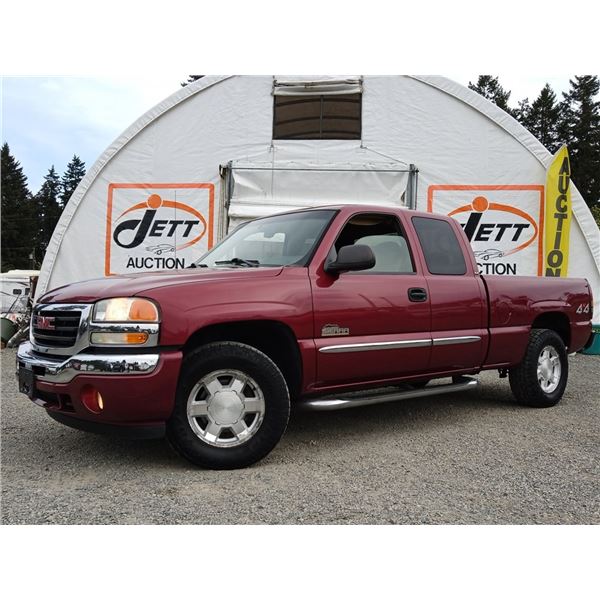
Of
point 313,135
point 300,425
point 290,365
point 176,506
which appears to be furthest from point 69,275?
point 176,506

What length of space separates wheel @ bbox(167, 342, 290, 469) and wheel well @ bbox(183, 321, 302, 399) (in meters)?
0.16

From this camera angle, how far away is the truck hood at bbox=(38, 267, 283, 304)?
344cm

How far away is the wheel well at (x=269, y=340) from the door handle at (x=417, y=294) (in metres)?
1.16

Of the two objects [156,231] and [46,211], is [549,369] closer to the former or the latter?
[156,231]

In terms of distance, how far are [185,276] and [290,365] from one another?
3.14 feet

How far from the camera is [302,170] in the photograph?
1057 centimetres

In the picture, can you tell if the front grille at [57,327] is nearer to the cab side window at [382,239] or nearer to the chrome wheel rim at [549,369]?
the cab side window at [382,239]

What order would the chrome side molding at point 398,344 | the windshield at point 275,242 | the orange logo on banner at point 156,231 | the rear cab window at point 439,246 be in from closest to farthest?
1. the chrome side molding at point 398,344
2. the windshield at point 275,242
3. the rear cab window at point 439,246
4. the orange logo on banner at point 156,231

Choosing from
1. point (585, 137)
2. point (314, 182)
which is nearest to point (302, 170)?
point (314, 182)

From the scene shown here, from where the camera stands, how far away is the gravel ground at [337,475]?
294cm

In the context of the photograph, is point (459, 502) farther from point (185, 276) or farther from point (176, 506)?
point (185, 276)

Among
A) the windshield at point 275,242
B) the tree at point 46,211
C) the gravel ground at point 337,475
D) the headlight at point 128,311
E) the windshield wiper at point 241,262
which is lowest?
the gravel ground at point 337,475

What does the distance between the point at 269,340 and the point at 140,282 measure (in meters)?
0.98

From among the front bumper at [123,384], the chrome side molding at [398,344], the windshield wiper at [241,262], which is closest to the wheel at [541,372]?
the chrome side molding at [398,344]
